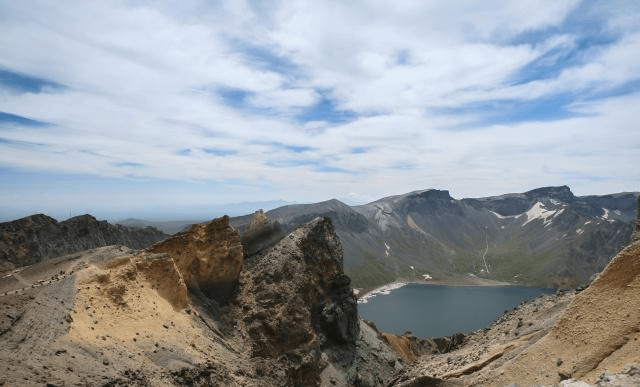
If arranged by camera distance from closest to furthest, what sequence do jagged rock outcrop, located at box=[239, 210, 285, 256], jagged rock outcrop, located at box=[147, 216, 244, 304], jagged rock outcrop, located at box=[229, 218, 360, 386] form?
jagged rock outcrop, located at box=[147, 216, 244, 304] → jagged rock outcrop, located at box=[229, 218, 360, 386] → jagged rock outcrop, located at box=[239, 210, 285, 256]

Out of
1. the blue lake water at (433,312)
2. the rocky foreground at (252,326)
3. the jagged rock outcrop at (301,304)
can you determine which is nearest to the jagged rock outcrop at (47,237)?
the rocky foreground at (252,326)

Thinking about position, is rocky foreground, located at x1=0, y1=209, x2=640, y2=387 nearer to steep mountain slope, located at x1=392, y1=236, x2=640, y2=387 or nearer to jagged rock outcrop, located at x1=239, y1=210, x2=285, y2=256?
steep mountain slope, located at x1=392, y1=236, x2=640, y2=387

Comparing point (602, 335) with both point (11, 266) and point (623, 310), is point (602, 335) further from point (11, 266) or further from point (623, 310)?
point (11, 266)

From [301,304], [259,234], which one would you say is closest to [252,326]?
[301,304]

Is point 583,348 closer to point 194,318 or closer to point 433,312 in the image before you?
point 194,318

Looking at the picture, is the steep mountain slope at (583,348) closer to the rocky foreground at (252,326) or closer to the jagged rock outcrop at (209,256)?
the rocky foreground at (252,326)

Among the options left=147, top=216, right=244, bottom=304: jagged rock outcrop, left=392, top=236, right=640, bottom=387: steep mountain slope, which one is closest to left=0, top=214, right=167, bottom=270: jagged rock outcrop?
left=147, top=216, right=244, bottom=304: jagged rock outcrop

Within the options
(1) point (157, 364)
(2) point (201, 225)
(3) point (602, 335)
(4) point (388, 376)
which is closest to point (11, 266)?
(2) point (201, 225)
